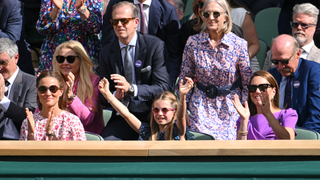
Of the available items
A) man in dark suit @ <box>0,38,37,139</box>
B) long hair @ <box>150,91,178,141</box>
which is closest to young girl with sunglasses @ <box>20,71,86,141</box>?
man in dark suit @ <box>0,38,37,139</box>

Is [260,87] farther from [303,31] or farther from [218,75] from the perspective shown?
[303,31]

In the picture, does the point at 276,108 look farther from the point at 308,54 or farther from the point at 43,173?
the point at 43,173

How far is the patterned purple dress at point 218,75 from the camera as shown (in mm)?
3422

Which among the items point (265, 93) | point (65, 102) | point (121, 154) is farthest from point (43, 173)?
point (265, 93)

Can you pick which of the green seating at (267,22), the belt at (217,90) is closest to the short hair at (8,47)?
the belt at (217,90)

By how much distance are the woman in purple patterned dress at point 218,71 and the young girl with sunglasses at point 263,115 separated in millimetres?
285

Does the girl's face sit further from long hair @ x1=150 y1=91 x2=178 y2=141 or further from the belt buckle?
the belt buckle

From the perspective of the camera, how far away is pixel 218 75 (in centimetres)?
347

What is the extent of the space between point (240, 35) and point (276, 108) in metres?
0.91

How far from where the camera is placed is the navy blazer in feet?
10.9

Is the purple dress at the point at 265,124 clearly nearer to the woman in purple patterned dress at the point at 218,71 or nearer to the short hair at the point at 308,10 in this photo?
the woman in purple patterned dress at the point at 218,71

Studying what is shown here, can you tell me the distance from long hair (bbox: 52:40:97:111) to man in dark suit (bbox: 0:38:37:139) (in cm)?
27

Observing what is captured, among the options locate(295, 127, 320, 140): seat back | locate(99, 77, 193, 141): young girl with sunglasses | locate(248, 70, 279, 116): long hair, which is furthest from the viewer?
locate(248, 70, 279, 116): long hair

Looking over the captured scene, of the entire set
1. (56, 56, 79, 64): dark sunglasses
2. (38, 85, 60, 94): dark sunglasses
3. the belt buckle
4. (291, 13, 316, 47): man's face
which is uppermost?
(291, 13, 316, 47): man's face
